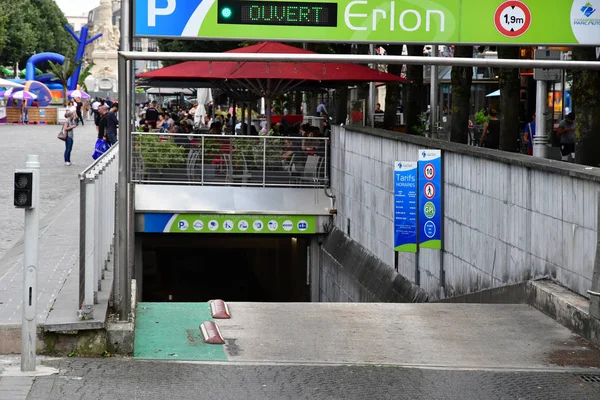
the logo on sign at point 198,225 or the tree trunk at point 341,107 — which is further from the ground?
the tree trunk at point 341,107

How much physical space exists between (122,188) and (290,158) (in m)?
12.2

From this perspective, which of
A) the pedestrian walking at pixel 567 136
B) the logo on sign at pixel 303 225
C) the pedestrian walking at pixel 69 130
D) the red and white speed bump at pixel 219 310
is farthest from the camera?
the pedestrian walking at pixel 69 130

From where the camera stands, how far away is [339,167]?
19812mm

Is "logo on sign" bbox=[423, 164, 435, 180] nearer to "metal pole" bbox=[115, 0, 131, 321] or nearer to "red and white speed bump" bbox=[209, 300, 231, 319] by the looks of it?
"red and white speed bump" bbox=[209, 300, 231, 319]

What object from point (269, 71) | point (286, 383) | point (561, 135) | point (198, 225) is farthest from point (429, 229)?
point (561, 135)

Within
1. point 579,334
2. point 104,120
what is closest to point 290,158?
point 104,120

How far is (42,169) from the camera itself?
87.8 ft

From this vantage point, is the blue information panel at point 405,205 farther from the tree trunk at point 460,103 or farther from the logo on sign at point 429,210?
the tree trunk at point 460,103

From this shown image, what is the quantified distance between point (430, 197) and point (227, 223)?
777 centimetres

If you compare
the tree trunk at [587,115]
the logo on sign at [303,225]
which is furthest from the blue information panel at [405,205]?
the logo on sign at [303,225]

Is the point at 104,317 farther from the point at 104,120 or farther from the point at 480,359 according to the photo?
the point at 104,120

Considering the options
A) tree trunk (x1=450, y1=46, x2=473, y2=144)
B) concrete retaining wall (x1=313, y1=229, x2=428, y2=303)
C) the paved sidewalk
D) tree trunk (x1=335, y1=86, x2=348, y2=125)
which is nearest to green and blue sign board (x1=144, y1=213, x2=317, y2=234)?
concrete retaining wall (x1=313, y1=229, x2=428, y2=303)

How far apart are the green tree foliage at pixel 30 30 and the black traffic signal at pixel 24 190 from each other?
6247 centimetres

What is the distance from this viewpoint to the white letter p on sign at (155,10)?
8.88m
